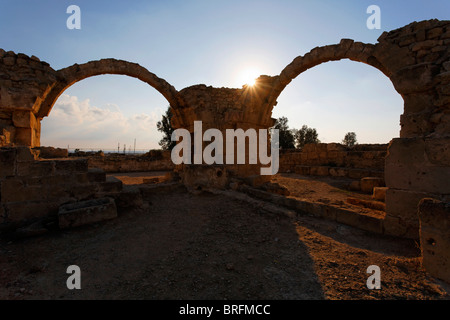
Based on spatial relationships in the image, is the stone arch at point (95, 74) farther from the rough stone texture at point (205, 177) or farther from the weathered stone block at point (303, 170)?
the weathered stone block at point (303, 170)

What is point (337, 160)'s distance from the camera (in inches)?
400

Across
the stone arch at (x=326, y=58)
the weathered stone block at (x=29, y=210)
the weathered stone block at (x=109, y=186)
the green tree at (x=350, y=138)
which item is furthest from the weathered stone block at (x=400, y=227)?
the green tree at (x=350, y=138)

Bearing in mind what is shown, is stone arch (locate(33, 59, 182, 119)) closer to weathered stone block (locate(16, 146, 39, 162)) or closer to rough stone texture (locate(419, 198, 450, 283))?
weathered stone block (locate(16, 146, 39, 162))

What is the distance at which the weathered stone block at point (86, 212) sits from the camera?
10.6 feet

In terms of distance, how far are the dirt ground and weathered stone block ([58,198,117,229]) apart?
0.45 ft

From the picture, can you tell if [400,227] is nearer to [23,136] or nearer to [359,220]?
[359,220]

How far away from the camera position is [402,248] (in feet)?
9.16

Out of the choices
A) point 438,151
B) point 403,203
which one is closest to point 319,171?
point 403,203

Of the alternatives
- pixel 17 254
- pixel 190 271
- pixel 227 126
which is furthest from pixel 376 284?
pixel 227 126

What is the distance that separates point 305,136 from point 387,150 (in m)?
25.3

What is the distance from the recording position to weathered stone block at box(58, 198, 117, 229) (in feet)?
10.6

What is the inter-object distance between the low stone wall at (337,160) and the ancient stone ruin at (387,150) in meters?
5.32

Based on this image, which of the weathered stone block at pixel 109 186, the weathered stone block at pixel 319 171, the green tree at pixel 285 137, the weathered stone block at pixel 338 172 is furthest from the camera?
the green tree at pixel 285 137
